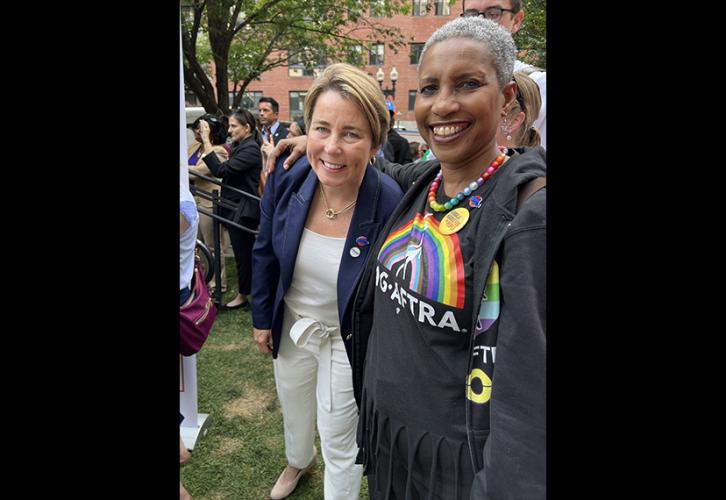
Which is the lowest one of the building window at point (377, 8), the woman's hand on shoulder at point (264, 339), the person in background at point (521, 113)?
the woman's hand on shoulder at point (264, 339)

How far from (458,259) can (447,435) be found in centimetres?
47

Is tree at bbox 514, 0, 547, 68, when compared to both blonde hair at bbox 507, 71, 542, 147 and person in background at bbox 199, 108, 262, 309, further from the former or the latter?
blonde hair at bbox 507, 71, 542, 147

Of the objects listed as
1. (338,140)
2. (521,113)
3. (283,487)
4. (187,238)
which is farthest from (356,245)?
(283,487)

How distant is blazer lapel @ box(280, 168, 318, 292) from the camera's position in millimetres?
2166

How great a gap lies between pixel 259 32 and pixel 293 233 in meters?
16.2

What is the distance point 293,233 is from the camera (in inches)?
85.4

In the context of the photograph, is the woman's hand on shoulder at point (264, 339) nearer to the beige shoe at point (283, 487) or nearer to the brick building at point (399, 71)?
the beige shoe at point (283, 487)

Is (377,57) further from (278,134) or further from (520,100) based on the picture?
(520,100)

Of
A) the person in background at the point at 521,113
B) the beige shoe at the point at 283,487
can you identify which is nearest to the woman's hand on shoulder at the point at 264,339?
the beige shoe at the point at 283,487

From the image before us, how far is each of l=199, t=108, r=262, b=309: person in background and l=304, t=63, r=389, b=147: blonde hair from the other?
3231mm

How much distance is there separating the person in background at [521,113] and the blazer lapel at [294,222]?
87 centimetres

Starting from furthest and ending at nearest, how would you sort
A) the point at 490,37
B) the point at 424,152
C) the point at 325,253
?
the point at 424,152, the point at 325,253, the point at 490,37

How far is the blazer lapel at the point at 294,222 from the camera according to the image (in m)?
2.17
